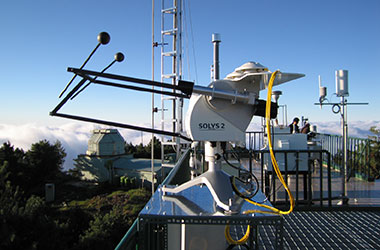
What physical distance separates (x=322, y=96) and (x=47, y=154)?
26.6m

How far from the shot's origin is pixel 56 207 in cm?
1902

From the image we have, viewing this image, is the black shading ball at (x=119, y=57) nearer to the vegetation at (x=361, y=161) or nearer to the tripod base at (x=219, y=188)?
the tripod base at (x=219, y=188)

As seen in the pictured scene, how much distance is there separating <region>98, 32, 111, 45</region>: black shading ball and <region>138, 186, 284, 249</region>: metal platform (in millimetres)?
1122

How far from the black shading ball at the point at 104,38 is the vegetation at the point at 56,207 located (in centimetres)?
1202

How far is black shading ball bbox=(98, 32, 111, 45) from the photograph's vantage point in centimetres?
171

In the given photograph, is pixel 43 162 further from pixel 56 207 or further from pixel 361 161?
pixel 361 161

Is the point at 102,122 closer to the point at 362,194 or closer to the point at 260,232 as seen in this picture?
the point at 260,232

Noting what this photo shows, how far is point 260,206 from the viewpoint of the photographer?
71.7 inches

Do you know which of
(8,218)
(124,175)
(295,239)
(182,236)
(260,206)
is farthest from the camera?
(124,175)

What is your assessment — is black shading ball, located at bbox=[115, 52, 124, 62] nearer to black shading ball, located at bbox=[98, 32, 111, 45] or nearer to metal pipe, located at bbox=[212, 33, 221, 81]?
black shading ball, located at bbox=[98, 32, 111, 45]

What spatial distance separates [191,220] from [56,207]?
2046 cm

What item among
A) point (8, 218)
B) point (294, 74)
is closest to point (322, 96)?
point (294, 74)


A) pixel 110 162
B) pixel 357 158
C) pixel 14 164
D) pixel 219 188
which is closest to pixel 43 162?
pixel 14 164

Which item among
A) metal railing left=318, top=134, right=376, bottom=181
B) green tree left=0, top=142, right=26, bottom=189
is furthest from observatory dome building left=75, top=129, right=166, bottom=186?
metal railing left=318, top=134, right=376, bottom=181
